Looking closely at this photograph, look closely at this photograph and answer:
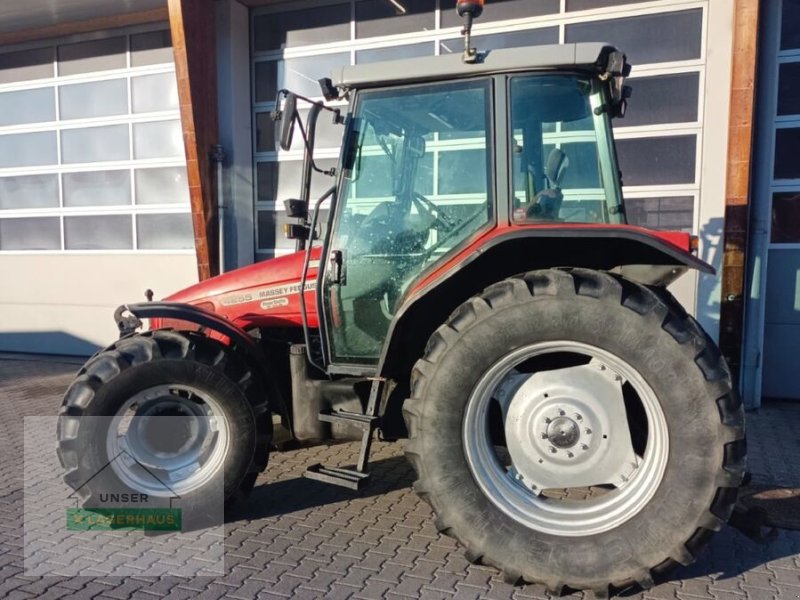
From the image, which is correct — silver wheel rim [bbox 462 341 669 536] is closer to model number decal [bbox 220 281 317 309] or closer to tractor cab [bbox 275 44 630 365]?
tractor cab [bbox 275 44 630 365]

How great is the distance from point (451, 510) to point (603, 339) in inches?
38.5

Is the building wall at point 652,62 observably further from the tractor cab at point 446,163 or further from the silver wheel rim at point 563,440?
the silver wheel rim at point 563,440

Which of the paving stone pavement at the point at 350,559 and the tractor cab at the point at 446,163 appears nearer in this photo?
the paving stone pavement at the point at 350,559

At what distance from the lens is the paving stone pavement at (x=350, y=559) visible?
2.82 meters

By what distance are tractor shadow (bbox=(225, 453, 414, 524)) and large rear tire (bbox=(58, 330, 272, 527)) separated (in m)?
0.24

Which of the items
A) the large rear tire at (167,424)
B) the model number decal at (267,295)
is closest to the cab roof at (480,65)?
the model number decal at (267,295)

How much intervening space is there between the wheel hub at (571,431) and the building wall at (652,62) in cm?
361

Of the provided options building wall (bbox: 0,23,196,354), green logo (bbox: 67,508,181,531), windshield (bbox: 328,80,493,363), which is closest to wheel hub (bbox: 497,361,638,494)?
windshield (bbox: 328,80,493,363)

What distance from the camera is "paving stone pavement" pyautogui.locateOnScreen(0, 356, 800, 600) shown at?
282 cm

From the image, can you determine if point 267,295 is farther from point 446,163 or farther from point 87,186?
point 87,186

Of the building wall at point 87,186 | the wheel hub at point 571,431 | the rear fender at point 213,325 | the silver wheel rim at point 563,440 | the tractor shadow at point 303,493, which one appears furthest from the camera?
the building wall at point 87,186

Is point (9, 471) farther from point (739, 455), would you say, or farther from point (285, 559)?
point (739, 455)

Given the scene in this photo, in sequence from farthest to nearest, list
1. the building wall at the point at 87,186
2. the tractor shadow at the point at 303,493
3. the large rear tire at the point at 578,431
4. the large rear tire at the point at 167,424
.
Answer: the building wall at the point at 87,186, the tractor shadow at the point at 303,493, the large rear tire at the point at 167,424, the large rear tire at the point at 578,431

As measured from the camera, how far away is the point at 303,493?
393 centimetres
